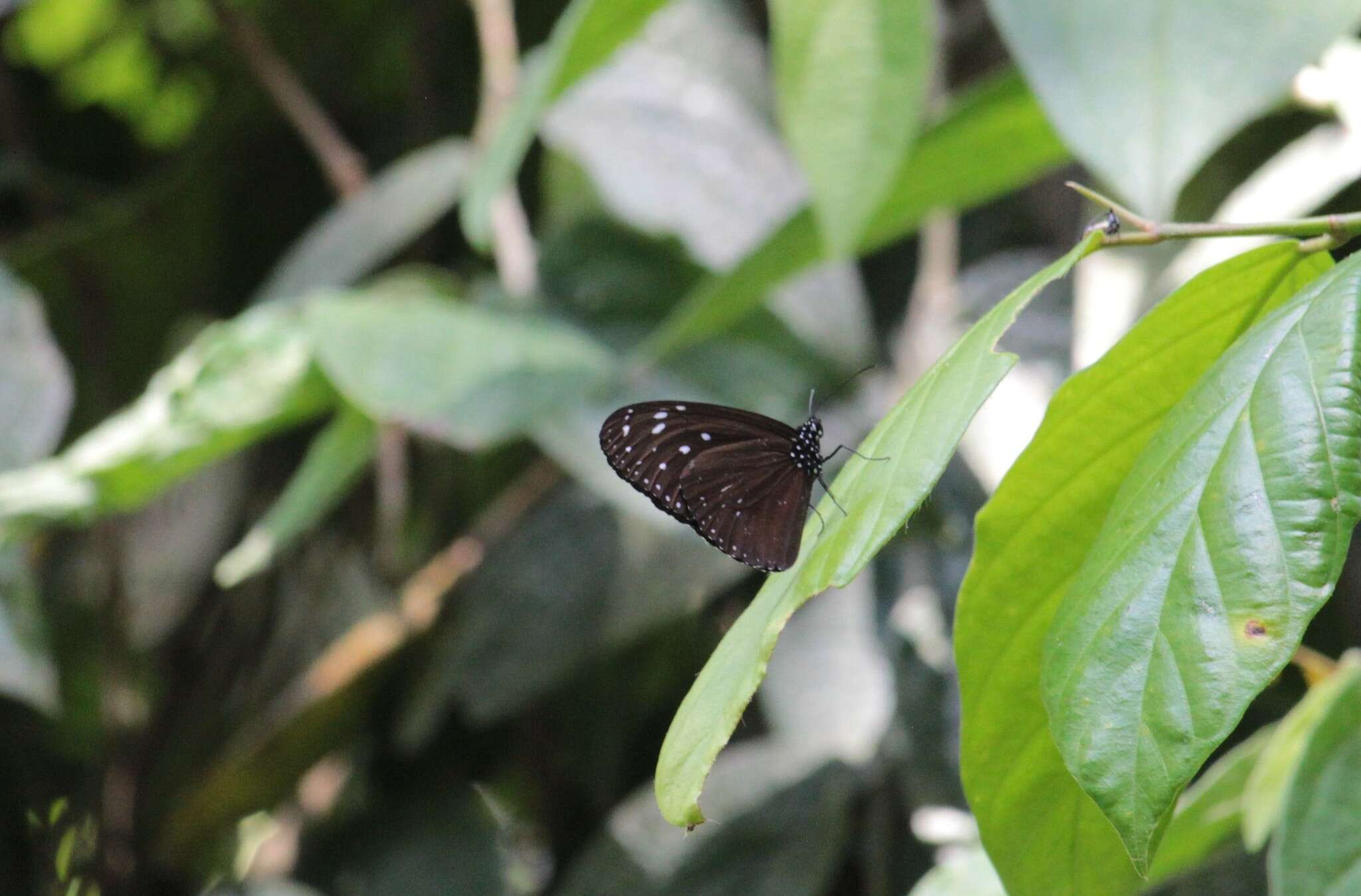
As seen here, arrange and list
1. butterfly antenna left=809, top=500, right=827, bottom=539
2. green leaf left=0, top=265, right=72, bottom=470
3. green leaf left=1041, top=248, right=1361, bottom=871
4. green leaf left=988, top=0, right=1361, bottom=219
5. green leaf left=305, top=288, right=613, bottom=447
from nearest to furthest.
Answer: green leaf left=1041, top=248, right=1361, bottom=871 → butterfly antenna left=809, top=500, right=827, bottom=539 → green leaf left=988, top=0, right=1361, bottom=219 → green leaf left=305, top=288, right=613, bottom=447 → green leaf left=0, top=265, right=72, bottom=470

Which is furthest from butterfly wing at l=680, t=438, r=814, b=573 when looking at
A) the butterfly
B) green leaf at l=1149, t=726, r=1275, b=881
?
green leaf at l=1149, t=726, r=1275, b=881

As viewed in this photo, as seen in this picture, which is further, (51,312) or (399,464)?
(51,312)

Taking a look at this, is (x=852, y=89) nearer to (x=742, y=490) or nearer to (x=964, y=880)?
(x=742, y=490)

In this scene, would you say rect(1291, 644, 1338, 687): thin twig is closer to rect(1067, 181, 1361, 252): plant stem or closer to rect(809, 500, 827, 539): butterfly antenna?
rect(809, 500, 827, 539): butterfly antenna

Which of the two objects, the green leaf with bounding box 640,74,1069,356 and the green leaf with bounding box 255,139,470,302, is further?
the green leaf with bounding box 255,139,470,302

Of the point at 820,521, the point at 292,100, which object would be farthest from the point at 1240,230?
the point at 292,100

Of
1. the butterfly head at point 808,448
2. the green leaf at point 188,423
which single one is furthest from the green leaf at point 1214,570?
the green leaf at point 188,423

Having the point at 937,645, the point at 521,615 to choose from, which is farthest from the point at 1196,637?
the point at 521,615

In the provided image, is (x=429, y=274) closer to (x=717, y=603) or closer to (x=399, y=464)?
(x=399, y=464)
